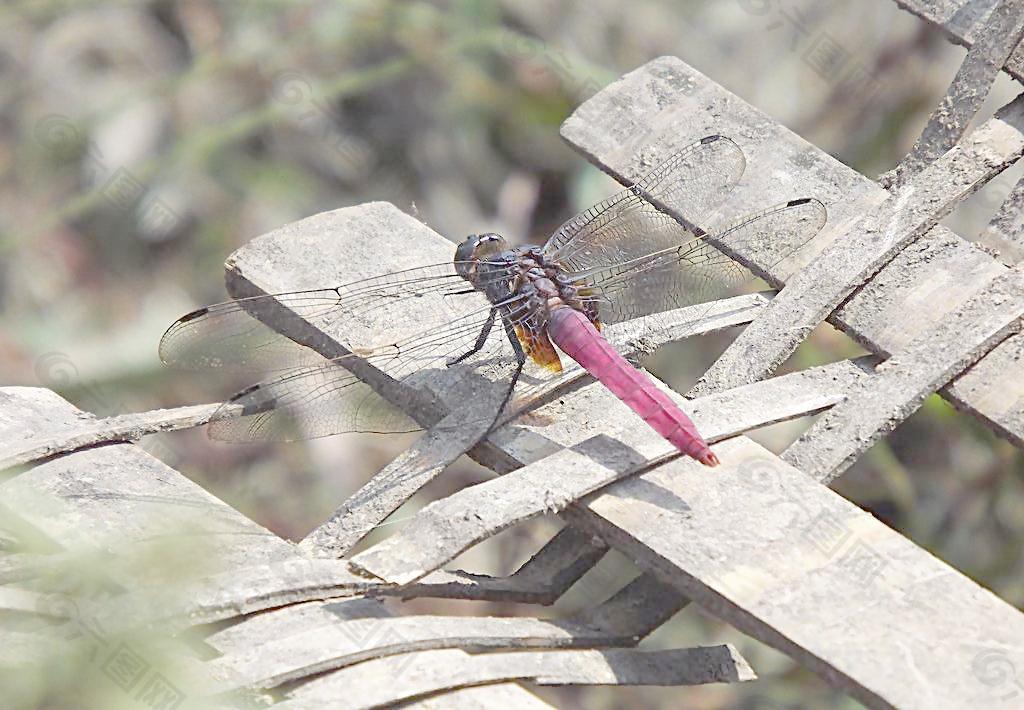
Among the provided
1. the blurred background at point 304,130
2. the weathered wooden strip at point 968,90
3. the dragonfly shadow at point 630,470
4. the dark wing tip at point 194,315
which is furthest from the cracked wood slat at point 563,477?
the blurred background at point 304,130

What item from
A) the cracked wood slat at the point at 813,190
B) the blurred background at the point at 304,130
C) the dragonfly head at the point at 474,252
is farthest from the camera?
the blurred background at the point at 304,130

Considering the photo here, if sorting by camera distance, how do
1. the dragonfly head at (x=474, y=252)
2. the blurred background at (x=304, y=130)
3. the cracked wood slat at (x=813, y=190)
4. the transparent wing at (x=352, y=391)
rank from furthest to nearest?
1. the blurred background at (x=304, y=130)
2. the dragonfly head at (x=474, y=252)
3. the transparent wing at (x=352, y=391)
4. the cracked wood slat at (x=813, y=190)

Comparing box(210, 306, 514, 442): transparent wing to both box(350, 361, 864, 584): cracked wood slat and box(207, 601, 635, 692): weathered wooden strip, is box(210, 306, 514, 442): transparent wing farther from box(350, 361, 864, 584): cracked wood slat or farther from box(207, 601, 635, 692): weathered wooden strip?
box(207, 601, 635, 692): weathered wooden strip

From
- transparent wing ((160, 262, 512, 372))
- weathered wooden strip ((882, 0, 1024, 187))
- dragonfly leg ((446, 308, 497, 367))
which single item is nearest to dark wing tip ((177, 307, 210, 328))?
transparent wing ((160, 262, 512, 372))

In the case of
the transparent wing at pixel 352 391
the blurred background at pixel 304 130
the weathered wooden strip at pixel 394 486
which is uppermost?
the blurred background at pixel 304 130

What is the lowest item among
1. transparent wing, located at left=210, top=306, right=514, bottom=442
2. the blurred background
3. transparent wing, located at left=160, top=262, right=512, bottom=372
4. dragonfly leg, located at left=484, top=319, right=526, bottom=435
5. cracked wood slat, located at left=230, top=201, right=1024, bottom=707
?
cracked wood slat, located at left=230, top=201, right=1024, bottom=707

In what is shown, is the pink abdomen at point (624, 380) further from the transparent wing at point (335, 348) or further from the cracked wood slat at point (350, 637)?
the cracked wood slat at point (350, 637)

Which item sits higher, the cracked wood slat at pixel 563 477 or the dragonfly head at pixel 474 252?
the dragonfly head at pixel 474 252
